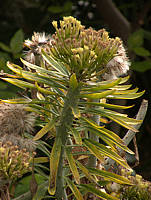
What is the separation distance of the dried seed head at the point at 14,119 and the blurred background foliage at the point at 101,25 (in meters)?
0.09

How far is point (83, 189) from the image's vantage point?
0.51 metres

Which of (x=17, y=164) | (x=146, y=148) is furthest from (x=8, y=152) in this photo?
(x=146, y=148)

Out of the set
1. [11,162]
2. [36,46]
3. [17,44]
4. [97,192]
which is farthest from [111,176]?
[17,44]

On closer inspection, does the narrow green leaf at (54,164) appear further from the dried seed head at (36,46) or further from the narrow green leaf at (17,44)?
the narrow green leaf at (17,44)

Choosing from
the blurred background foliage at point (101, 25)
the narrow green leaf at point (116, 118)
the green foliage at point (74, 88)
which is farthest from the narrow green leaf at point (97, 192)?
the blurred background foliage at point (101, 25)

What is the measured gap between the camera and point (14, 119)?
0.52 meters

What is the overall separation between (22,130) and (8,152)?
6 cm

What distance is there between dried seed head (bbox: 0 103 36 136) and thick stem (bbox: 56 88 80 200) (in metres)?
0.08

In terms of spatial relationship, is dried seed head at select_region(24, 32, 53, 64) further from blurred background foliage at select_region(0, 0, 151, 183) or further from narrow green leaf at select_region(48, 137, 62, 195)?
narrow green leaf at select_region(48, 137, 62, 195)

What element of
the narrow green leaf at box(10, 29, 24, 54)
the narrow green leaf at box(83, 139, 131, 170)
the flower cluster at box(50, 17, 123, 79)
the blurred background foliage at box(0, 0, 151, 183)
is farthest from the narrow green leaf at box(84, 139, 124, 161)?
the narrow green leaf at box(10, 29, 24, 54)

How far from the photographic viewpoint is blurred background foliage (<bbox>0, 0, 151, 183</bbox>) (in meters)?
0.86

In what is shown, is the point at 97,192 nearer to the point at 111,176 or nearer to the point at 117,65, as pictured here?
the point at 111,176

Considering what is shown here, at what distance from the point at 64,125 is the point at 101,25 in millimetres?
540

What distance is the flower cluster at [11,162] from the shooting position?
0.45m
